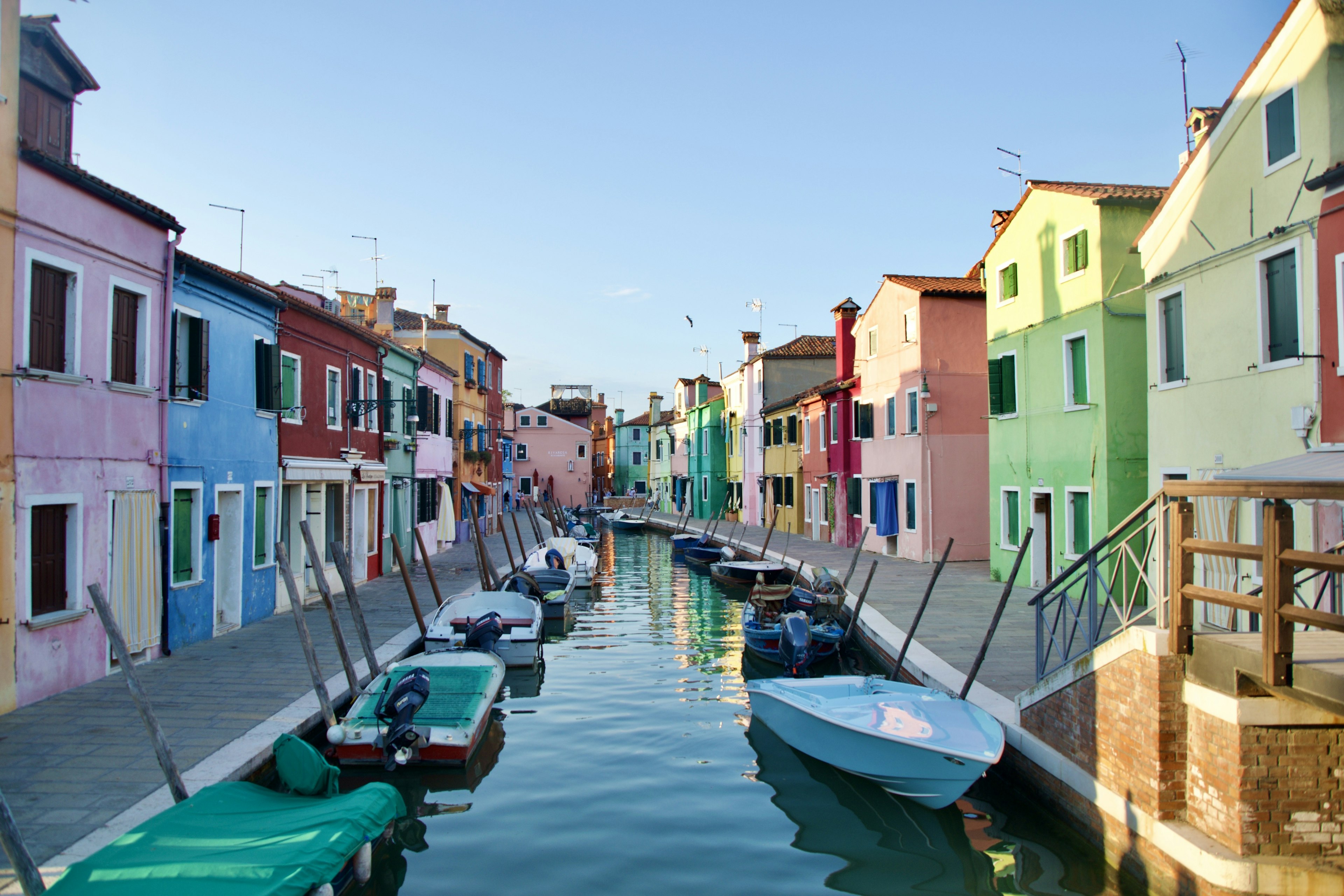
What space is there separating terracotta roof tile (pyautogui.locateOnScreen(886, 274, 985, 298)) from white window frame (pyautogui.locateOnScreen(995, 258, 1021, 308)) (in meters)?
2.97

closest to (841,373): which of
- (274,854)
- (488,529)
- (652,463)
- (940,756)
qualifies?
(488,529)

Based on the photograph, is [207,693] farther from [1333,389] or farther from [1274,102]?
[1274,102]

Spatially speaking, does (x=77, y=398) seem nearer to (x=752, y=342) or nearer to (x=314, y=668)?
(x=314, y=668)

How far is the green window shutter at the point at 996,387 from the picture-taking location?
19.5m

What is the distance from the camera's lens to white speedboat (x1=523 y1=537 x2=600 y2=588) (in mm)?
23500

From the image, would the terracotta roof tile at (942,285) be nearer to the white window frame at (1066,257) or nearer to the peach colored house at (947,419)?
the peach colored house at (947,419)

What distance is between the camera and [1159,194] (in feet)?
52.3

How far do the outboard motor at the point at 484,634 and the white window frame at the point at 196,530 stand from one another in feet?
12.5

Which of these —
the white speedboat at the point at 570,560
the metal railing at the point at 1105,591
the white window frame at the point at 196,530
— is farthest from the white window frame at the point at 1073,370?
the white window frame at the point at 196,530

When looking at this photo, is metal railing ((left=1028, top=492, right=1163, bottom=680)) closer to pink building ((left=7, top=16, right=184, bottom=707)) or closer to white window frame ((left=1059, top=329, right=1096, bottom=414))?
white window frame ((left=1059, top=329, right=1096, bottom=414))

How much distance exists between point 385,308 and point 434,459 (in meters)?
5.19

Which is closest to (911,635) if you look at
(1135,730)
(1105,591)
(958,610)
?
(1105,591)

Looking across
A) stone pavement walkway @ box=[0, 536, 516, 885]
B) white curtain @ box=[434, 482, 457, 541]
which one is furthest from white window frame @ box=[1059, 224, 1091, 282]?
white curtain @ box=[434, 482, 457, 541]

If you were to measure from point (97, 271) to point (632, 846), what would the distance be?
9.02 metres
